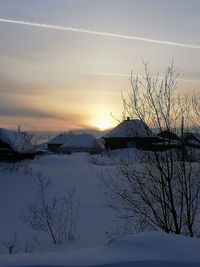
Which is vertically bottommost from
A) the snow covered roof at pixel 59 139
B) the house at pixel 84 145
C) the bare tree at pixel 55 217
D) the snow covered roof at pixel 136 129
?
the bare tree at pixel 55 217

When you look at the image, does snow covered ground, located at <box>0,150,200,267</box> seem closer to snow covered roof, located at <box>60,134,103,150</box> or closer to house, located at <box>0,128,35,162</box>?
house, located at <box>0,128,35,162</box>

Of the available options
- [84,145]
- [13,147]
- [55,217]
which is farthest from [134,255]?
[84,145]

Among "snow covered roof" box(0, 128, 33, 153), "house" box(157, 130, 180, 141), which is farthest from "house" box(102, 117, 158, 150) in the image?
"snow covered roof" box(0, 128, 33, 153)

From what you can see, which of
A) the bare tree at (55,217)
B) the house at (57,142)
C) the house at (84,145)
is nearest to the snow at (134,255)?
the bare tree at (55,217)

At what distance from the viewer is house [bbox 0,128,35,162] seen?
2867 centimetres

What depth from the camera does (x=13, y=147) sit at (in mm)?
29203

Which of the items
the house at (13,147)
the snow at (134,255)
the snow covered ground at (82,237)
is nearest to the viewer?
the snow at (134,255)

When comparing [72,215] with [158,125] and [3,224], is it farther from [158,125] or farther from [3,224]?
[158,125]

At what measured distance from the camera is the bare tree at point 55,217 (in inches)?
583

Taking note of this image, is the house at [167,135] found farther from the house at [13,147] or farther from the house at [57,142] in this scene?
the house at [57,142]

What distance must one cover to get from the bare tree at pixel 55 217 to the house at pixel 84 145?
182 ft

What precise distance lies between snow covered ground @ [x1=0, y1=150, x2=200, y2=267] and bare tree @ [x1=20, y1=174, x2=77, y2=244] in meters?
0.24

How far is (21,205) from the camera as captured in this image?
20.1 metres

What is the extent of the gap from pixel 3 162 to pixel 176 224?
57.5 feet
